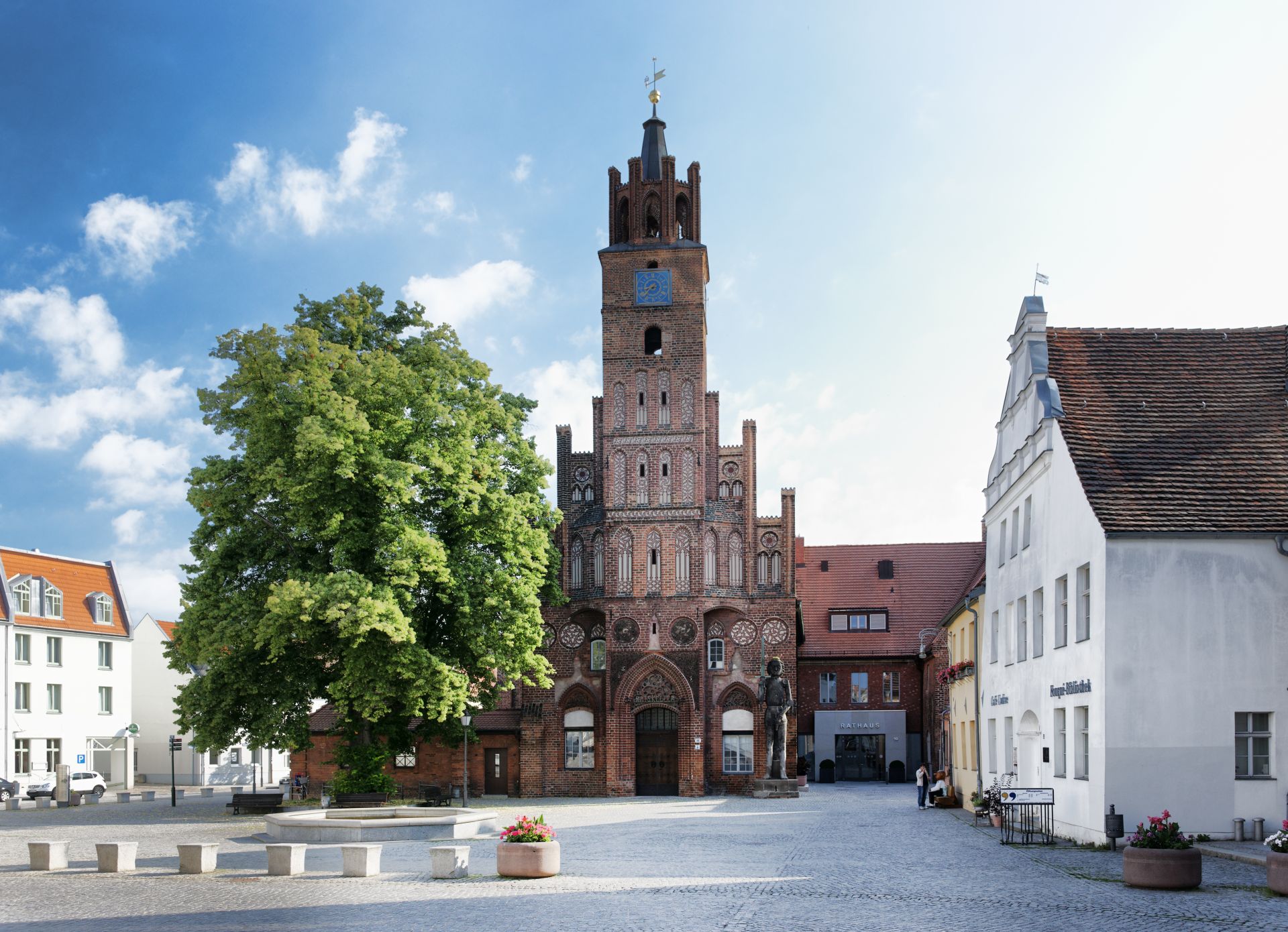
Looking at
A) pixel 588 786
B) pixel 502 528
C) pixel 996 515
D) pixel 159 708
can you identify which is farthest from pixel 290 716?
pixel 159 708

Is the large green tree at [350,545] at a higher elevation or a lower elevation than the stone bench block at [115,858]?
higher

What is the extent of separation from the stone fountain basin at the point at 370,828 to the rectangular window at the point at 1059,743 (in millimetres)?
11786

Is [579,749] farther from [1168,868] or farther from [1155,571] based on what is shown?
[1168,868]

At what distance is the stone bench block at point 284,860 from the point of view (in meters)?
20.4

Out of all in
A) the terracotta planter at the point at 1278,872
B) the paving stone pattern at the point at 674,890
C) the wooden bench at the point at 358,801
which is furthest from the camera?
the wooden bench at the point at 358,801

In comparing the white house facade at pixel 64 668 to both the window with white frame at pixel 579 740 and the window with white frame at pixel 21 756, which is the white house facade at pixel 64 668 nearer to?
the window with white frame at pixel 21 756

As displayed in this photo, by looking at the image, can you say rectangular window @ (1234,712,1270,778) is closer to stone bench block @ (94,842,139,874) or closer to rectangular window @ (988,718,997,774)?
rectangular window @ (988,718,997,774)

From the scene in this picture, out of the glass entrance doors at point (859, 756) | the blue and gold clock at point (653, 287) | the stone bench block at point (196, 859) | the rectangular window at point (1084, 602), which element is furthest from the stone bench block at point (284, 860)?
the glass entrance doors at point (859, 756)

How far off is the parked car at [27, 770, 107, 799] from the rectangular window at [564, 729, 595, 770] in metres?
17.3

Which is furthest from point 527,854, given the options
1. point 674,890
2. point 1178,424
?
point 1178,424

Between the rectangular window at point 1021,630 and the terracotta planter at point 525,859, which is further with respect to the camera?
the rectangular window at point 1021,630

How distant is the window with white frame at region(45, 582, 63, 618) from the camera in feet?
187

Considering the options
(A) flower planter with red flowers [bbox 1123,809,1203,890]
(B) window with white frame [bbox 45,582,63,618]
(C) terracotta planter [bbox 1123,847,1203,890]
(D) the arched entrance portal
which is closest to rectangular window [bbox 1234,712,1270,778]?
(A) flower planter with red flowers [bbox 1123,809,1203,890]

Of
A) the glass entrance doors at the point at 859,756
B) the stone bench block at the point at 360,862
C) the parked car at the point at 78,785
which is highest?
the stone bench block at the point at 360,862
